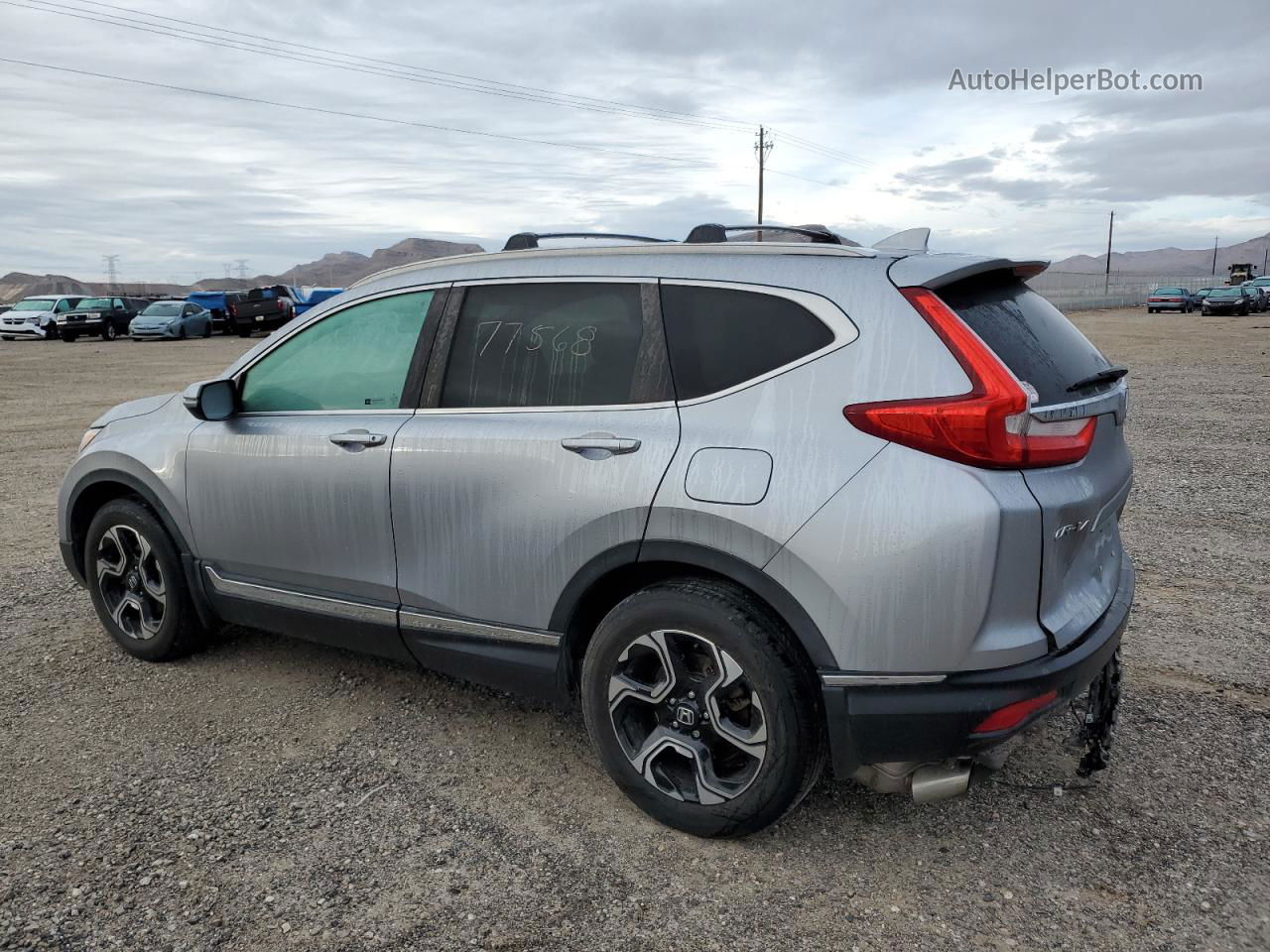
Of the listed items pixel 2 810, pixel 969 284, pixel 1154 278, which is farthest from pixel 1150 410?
pixel 1154 278

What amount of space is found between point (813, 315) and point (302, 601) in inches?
88.9

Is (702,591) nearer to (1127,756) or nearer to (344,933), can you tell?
(344,933)

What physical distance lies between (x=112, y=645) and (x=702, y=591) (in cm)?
325

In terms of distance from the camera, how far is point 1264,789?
323 cm

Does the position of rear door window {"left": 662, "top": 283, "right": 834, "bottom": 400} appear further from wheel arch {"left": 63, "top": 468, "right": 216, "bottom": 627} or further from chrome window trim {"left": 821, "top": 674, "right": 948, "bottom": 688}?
wheel arch {"left": 63, "top": 468, "right": 216, "bottom": 627}

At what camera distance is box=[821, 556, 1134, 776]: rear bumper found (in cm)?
254

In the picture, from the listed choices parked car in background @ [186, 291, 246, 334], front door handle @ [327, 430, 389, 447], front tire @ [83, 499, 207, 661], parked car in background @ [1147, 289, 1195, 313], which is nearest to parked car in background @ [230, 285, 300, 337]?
parked car in background @ [186, 291, 246, 334]

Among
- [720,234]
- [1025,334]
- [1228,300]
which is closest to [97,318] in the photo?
[720,234]

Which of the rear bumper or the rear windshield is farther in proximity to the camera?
the rear windshield

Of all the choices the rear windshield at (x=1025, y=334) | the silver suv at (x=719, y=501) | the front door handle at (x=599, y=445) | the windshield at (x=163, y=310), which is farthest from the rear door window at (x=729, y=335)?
the windshield at (x=163, y=310)

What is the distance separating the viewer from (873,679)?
102 inches

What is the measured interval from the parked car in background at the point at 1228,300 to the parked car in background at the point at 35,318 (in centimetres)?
4521

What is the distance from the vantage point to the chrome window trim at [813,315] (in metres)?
2.74

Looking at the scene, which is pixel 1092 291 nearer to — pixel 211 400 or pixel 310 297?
pixel 310 297
